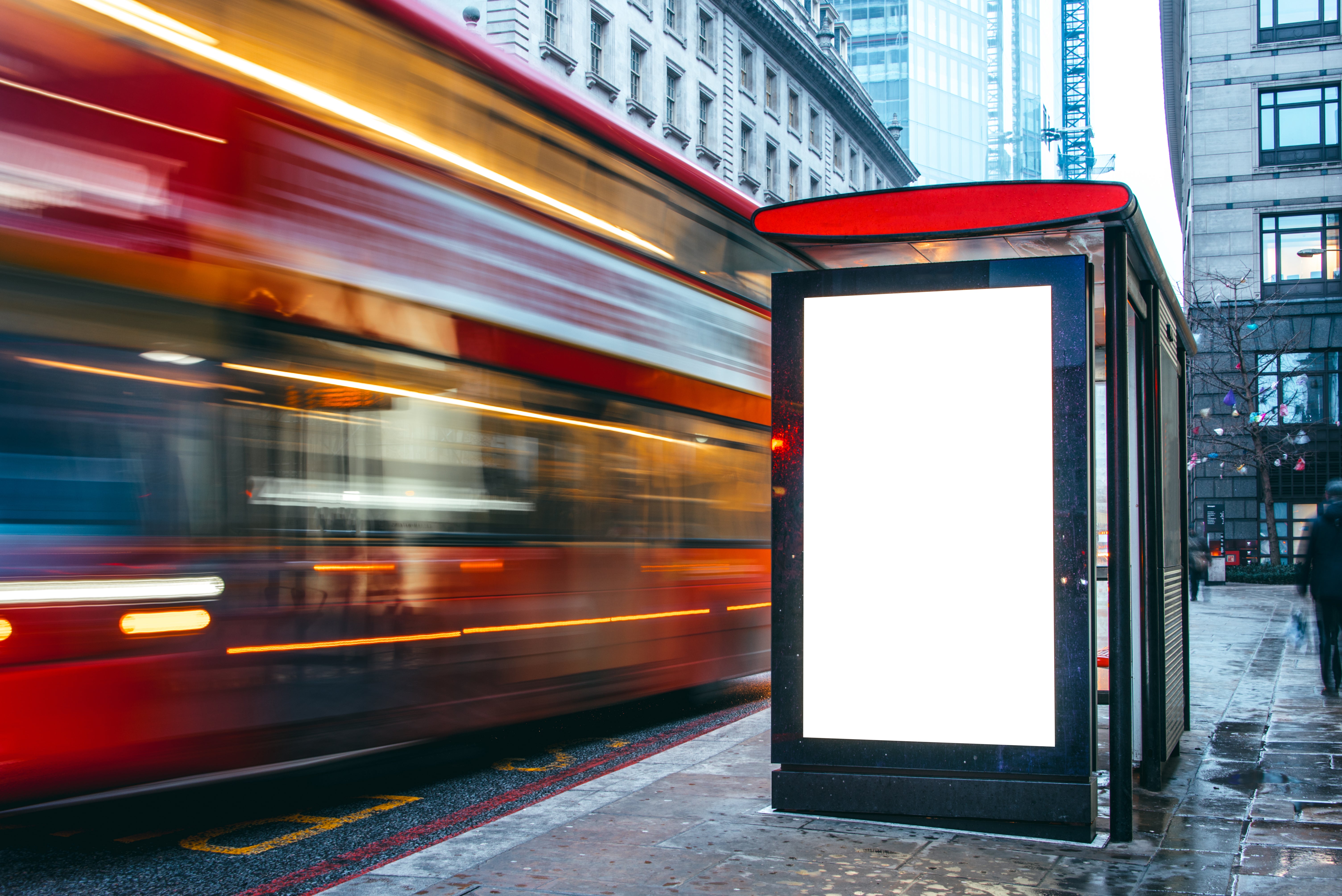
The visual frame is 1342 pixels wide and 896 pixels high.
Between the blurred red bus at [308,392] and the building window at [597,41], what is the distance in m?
25.1

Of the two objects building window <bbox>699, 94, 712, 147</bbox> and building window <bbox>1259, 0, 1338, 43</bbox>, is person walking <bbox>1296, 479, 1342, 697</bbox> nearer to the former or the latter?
building window <bbox>1259, 0, 1338, 43</bbox>

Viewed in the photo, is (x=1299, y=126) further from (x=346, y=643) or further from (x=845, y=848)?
(x=346, y=643)

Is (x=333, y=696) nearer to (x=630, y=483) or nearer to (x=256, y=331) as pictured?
(x=256, y=331)

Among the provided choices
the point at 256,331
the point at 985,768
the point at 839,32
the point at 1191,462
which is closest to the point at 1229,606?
the point at 1191,462

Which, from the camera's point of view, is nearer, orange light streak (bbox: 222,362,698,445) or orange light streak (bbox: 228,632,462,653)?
orange light streak (bbox: 228,632,462,653)

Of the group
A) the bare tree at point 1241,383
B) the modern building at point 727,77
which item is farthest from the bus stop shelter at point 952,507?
the bare tree at point 1241,383

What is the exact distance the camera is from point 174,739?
490 centimetres

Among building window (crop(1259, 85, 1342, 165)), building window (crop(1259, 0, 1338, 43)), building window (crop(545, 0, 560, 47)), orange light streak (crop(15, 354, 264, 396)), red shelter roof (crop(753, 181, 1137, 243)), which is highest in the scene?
building window (crop(1259, 0, 1338, 43))

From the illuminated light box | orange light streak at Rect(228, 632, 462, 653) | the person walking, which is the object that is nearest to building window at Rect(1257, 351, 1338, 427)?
the person walking

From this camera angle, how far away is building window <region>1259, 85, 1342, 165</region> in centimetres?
3156

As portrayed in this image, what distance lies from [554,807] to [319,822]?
126 cm

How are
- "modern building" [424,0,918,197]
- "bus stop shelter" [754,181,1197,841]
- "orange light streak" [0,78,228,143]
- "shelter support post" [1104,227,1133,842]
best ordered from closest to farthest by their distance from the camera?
"orange light streak" [0,78,228,143], "shelter support post" [1104,227,1133,842], "bus stop shelter" [754,181,1197,841], "modern building" [424,0,918,197]

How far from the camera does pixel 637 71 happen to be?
114 ft

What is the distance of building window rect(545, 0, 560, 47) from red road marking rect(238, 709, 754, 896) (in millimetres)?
24629
